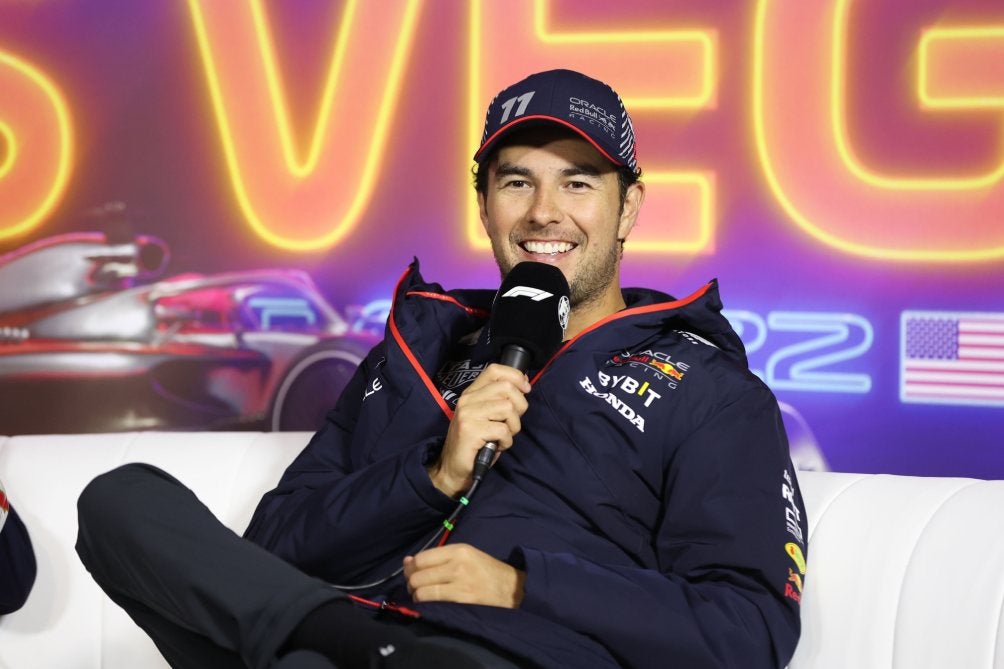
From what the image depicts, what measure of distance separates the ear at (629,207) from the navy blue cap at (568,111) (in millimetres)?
91

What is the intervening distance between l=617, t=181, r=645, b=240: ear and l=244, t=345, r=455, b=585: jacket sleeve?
0.49 meters

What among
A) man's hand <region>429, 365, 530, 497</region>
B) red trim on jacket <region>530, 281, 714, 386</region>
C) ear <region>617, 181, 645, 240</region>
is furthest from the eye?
man's hand <region>429, 365, 530, 497</region>

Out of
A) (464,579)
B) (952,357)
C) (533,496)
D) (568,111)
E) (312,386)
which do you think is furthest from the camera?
(312,386)

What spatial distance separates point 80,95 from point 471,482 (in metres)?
2.54

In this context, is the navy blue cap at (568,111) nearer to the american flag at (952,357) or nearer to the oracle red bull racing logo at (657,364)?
the oracle red bull racing logo at (657,364)

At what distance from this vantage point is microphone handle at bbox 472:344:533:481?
4.32ft

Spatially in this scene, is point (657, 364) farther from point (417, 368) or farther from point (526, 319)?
point (417, 368)

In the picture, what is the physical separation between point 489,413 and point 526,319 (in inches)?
5.7

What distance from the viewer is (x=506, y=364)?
136 cm

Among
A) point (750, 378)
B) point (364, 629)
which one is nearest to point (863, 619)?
point (750, 378)

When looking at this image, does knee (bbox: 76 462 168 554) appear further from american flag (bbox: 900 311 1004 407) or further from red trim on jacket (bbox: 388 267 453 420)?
american flag (bbox: 900 311 1004 407)

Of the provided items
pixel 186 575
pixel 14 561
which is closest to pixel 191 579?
pixel 186 575

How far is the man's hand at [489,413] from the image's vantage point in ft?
4.29

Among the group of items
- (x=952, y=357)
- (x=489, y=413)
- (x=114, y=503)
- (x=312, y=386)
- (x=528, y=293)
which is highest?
(x=528, y=293)
